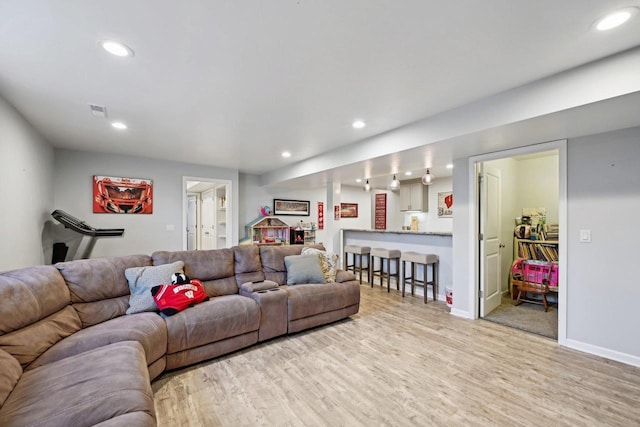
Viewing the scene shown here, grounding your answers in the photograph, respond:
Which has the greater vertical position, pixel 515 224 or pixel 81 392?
pixel 515 224

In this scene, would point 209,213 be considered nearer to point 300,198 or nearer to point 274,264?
point 300,198

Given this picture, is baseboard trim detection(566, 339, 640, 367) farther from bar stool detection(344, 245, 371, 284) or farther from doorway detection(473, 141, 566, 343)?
bar stool detection(344, 245, 371, 284)

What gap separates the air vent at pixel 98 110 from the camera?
2730 mm

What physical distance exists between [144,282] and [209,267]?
680 millimetres

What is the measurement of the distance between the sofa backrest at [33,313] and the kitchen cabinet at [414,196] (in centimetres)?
682

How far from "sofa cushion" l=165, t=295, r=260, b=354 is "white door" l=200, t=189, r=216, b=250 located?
4027mm

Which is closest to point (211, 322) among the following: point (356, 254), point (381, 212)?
point (356, 254)

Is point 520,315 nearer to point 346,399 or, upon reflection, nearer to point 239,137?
point 346,399

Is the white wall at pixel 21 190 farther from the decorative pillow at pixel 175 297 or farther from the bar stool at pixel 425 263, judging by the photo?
the bar stool at pixel 425 263

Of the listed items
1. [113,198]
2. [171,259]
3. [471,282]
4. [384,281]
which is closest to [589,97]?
[471,282]

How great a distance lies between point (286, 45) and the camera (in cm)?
177

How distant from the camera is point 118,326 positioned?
2.12 metres

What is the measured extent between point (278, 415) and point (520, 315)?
355 cm

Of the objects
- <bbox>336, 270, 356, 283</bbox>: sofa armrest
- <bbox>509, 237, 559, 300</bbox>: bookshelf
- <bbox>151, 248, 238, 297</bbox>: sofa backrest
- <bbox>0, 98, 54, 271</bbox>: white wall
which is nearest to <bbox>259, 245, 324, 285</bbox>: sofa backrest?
<bbox>151, 248, 238, 297</bbox>: sofa backrest
